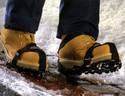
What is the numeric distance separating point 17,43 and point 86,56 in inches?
11.3

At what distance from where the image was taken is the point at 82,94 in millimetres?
1505

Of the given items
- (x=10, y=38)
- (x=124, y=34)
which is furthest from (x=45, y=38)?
(x=10, y=38)

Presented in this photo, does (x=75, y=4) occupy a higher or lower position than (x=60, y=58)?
higher

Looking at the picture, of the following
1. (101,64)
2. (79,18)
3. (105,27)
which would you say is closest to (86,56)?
(101,64)

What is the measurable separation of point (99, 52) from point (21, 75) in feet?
0.98

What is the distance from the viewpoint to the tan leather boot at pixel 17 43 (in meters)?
1.56

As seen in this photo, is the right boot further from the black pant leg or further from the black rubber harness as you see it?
the black pant leg

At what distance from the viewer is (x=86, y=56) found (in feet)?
5.26

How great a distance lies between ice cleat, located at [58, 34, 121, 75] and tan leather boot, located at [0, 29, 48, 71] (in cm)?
14

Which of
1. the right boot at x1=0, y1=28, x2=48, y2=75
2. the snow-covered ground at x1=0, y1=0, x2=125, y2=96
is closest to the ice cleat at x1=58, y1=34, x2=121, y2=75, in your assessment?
the right boot at x1=0, y1=28, x2=48, y2=75

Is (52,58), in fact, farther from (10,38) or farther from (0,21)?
(0,21)

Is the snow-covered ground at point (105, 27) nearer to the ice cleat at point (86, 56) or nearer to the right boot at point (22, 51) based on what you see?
the ice cleat at point (86, 56)

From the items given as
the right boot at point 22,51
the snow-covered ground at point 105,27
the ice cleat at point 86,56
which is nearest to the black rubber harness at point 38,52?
the right boot at point 22,51

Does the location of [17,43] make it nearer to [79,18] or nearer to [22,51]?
[22,51]
